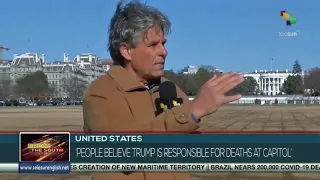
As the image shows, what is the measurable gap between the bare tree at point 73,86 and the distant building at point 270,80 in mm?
60973

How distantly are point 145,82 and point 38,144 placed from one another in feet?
2.87

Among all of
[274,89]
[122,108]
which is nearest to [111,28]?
[122,108]

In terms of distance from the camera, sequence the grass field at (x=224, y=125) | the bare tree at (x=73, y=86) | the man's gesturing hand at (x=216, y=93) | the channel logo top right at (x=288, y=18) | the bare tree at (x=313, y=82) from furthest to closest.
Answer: the bare tree at (x=313, y=82) < the bare tree at (x=73, y=86) < the channel logo top right at (x=288, y=18) < the grass field at (x=224, y=125) < the man's gesturing hand at (x=216, y=93)

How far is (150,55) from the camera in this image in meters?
2.40

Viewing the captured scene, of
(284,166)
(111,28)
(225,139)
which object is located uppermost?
(111,28)

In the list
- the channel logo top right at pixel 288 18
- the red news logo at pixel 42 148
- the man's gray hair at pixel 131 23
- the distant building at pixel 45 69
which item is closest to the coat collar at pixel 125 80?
the man's gray hair at pixel 131 23

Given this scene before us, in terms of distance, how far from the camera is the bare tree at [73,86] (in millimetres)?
133875

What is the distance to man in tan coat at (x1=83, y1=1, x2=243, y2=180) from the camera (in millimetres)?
2113

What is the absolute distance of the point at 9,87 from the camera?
13012 cm

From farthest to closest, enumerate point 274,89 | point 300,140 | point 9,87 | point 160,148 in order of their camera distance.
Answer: point 274,89, point 9,87, point 300,140, point 160,148

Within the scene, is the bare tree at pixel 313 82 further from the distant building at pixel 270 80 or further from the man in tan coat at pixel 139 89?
the man in tan coat at pixel 139 89

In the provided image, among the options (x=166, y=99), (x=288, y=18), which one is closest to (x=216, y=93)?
(x=166, y=99)

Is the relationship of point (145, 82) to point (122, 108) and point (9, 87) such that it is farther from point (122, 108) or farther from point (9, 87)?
point (9, 87)

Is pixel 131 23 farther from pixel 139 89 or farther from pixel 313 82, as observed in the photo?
pixel 313 82
